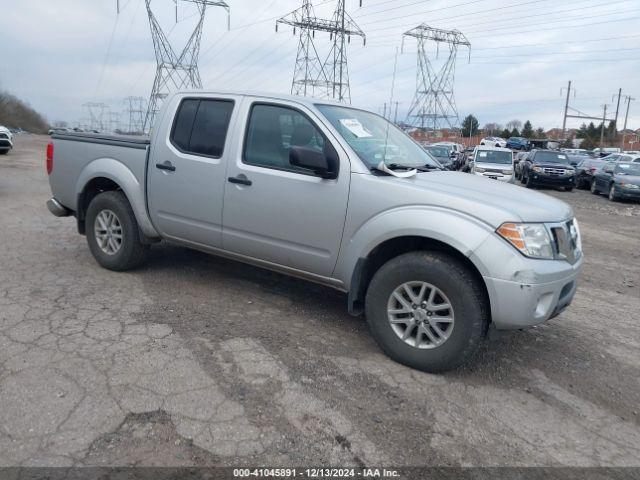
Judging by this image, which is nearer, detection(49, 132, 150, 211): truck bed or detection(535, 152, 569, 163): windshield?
detection(49, 132, 150, 211): truck bed

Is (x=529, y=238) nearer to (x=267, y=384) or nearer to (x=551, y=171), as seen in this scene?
(x=267, y=384)

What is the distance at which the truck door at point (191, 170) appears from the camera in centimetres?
475

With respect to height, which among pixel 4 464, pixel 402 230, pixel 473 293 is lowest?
pixel 4 464

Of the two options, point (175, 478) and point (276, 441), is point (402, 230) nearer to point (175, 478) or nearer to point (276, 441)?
point (276, 441)

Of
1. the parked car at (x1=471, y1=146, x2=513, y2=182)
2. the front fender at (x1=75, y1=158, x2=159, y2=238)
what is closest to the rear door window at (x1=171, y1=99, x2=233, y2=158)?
the front fender at (x1=75, y1=158, x2=159, y2=238)

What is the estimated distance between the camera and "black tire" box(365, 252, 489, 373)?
3525 mm

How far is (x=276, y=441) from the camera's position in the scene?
2.86 m

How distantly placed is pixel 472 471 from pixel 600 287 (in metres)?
4.68

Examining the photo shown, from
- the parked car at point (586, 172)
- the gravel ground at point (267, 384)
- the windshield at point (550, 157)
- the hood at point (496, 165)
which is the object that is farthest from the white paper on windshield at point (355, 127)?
the parked car at point (586, 172)

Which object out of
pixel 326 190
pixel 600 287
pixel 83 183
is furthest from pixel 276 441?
pixel 600 287

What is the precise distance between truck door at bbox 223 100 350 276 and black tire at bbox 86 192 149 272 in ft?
4.23

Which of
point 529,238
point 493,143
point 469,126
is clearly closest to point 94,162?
point 529,238

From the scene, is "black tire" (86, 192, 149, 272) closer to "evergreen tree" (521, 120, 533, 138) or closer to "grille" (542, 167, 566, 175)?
"grille" (542, 167, 566, 175)

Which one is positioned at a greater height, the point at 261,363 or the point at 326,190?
the point at 326,190
